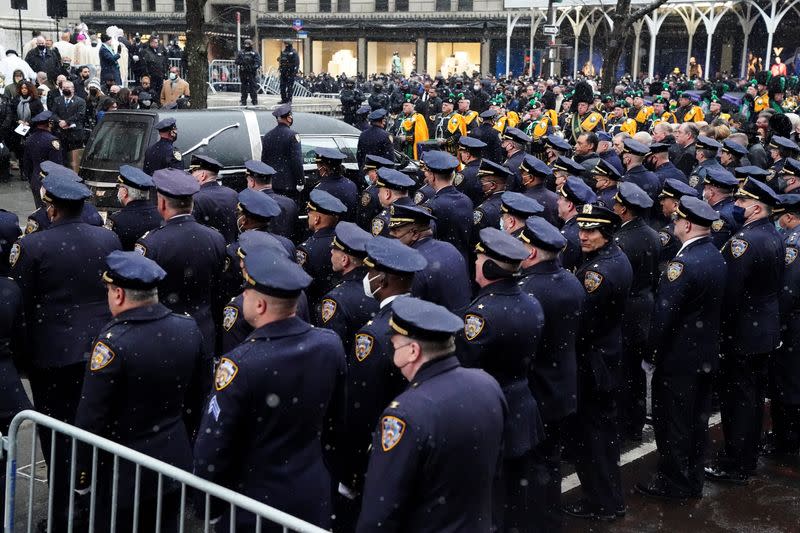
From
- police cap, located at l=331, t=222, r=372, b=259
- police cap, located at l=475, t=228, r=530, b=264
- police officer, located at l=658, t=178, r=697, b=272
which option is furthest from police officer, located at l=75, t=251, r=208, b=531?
police officer, located at l=658, t=178, r=697, b=272

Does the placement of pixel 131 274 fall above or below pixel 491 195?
above

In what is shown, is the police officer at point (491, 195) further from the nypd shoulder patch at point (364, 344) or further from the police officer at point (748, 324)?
the nypd shoulder patch at point (364, 344)

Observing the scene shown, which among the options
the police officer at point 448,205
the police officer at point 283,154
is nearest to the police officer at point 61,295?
the police officer at point 448,205

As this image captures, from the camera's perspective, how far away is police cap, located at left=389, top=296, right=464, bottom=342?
11.7ft

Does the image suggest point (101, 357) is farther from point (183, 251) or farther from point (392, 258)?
point (183, 251)

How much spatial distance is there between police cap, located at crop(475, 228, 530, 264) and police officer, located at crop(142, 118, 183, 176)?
18.9ft

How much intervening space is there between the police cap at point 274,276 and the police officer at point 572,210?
3.69 m

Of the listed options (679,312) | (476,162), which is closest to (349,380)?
(679,312)

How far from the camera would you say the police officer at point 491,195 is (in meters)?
8.33

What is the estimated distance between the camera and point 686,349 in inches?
245

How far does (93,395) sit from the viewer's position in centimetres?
427

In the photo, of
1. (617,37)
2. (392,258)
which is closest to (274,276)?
(392,258)

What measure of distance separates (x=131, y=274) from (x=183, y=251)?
1766 millimetres

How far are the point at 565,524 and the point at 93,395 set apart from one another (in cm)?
310
